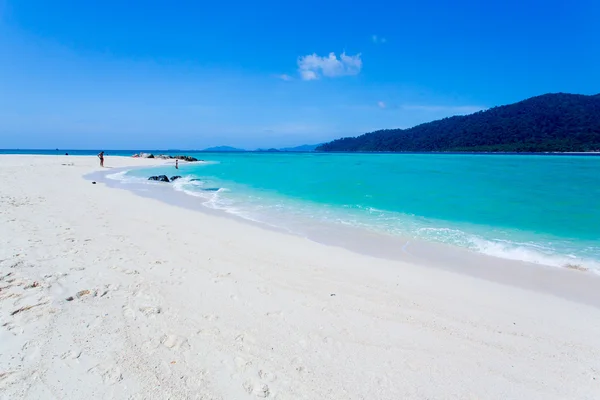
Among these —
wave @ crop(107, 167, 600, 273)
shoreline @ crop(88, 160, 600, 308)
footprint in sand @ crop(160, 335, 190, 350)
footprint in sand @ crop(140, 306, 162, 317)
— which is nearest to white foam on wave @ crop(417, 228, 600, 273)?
wave @ crop(107, 167, 600, 273)

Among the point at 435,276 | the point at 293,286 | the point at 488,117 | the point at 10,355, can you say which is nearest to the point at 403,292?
the point at 435,276

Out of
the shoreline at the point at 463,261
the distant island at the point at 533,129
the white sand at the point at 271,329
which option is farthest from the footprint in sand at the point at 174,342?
the distant island at the point at 533,129

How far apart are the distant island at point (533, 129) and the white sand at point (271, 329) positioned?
148 metres

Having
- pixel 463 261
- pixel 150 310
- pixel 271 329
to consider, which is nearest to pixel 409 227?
pixel 463 261

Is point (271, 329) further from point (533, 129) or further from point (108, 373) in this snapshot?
point (533, 129)

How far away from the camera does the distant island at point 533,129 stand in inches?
4729

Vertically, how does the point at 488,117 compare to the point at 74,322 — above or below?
above

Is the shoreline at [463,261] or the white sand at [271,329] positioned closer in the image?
the white sand at [271,329]

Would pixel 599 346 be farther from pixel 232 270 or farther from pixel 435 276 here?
pixel 232 270

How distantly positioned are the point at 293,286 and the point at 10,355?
12.2ft

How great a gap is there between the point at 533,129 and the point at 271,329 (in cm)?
16953

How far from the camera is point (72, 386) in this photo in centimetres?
298

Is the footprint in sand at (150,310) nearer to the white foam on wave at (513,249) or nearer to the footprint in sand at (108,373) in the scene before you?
the footprint in sand at (108,373)

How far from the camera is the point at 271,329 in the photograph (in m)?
4.06
